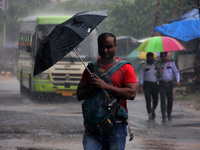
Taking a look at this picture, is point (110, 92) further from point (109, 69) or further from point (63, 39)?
point (63, 39)

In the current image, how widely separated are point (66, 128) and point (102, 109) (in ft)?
18.6

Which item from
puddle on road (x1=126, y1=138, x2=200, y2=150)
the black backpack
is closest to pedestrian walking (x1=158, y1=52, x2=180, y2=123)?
puddle on road (x1=126, y1=138, x2=200, y2=150)

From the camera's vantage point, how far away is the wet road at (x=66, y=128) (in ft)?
25.2

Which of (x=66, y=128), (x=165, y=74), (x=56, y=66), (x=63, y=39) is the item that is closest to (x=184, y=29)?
(x=56, y=66)

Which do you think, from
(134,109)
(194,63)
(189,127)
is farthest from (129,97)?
(194,63)

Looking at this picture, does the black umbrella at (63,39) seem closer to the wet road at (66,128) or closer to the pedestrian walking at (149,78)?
the wet road at (66,128)

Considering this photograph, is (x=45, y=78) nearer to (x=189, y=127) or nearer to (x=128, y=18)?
A: (x=189, y=127)

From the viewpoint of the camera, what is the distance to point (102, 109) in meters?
3.80

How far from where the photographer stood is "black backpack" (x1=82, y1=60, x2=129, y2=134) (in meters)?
3.79

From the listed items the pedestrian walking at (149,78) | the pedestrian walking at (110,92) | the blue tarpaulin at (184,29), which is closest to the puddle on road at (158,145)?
the pedestrian walking at (149,78)

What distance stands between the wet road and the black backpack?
11.7ft

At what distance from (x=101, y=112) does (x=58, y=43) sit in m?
0.75

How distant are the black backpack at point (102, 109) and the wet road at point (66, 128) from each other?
11.7 ft

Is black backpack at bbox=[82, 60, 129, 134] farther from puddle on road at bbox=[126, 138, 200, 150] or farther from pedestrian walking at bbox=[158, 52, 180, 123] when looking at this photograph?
pedestrian walking at bbox=[158, 52, 180, 123]
